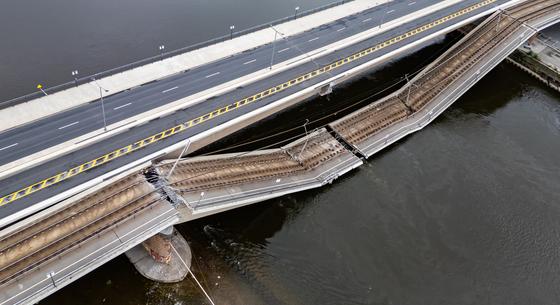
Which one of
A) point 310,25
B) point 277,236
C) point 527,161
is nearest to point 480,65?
point 527,161

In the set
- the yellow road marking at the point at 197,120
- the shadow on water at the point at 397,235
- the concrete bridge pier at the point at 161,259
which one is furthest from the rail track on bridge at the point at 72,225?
the shadow on water at the point at 397,235

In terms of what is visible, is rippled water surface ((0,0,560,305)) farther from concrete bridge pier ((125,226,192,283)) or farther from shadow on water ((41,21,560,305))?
concrete bridge pier ((125,226,192,283))

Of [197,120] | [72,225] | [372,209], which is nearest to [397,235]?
[372,209]

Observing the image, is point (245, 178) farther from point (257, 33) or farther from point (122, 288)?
point (257, 33)

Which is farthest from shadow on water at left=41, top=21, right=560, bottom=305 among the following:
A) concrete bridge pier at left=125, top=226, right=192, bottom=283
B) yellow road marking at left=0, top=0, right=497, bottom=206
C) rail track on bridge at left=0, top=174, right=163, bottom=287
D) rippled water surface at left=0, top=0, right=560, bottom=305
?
yellow road marking at left=0, top=0, right=497, bottom=206

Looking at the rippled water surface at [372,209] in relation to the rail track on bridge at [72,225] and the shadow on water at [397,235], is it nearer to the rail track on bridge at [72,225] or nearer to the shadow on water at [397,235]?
the shadow on water at [397,235]

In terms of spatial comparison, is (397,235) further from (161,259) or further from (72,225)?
(72,225)
